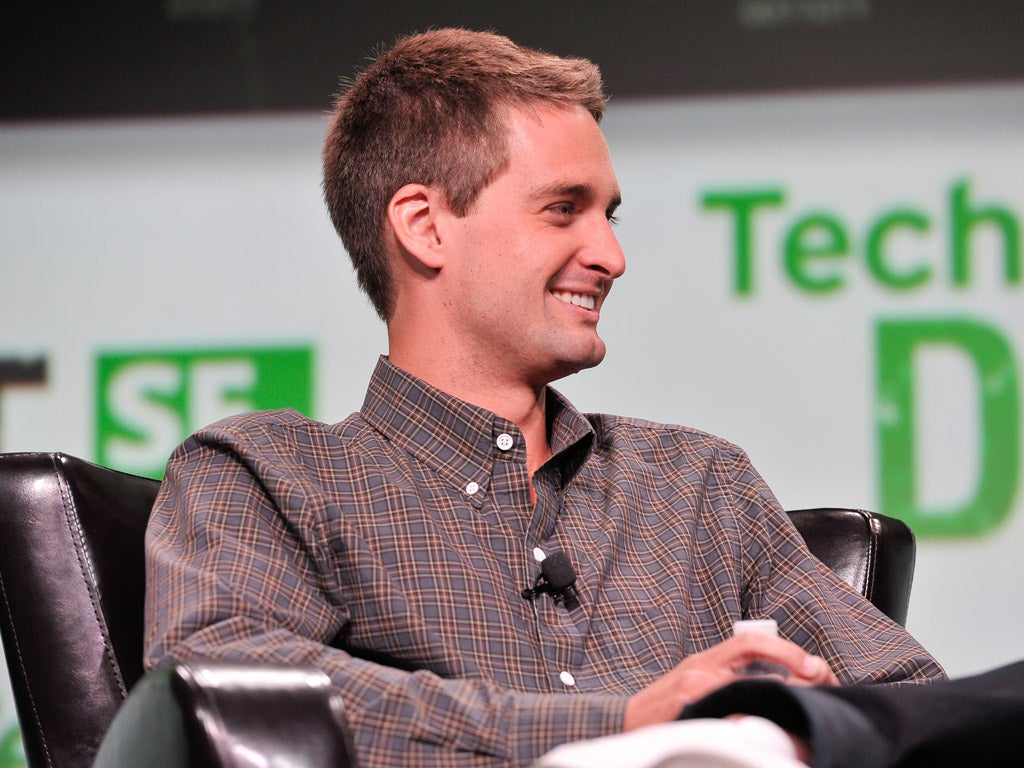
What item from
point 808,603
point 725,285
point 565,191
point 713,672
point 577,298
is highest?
point 565,191

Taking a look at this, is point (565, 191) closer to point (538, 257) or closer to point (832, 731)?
point (538, 257)

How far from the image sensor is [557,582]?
1562 mm

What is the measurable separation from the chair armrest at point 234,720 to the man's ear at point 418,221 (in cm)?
88

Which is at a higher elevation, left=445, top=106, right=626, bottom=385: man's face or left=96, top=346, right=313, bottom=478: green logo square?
left=445, top=106, right=626, bottom=385: man's face

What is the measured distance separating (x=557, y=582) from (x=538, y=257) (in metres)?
0.45

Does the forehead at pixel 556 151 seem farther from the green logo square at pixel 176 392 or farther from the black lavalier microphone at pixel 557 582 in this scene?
the green logo square at pixel 176 392

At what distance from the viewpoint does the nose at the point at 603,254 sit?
5.91 ft

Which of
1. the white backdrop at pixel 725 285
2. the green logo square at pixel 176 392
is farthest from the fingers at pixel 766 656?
the green logo square at pixel 176 392

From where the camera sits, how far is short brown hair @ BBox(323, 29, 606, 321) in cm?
184

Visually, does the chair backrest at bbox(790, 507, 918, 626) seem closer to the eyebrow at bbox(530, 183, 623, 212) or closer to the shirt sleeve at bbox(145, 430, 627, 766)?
the eyebrow at bbox(530, 183, 623, 212)

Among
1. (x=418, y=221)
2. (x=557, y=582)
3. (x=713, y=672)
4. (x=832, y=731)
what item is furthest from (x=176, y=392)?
(x=832, y=731)

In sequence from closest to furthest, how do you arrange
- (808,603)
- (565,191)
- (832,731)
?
1. (832,731)
2. (808,603)
3. (565,191)

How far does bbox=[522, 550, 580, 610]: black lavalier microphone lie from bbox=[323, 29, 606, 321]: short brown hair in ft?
1.73

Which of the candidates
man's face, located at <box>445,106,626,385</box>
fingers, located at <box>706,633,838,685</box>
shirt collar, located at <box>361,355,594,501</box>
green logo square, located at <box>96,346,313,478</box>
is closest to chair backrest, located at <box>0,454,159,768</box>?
shirt collar, located at <box>361,355,594,501</box>
